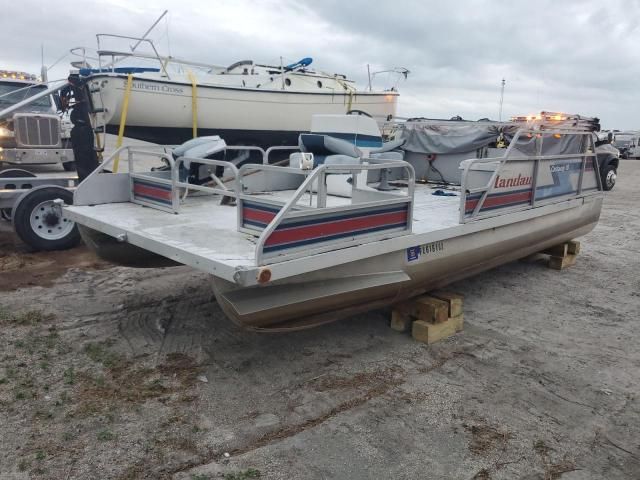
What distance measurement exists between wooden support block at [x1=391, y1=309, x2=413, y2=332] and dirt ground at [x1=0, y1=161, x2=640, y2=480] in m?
0.09

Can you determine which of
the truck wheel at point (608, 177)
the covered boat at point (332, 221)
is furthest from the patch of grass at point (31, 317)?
the truck wheel at point (608, 177)

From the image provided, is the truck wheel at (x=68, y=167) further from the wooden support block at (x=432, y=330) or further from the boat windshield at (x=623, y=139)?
the boat windshield at (x=623, y=139)

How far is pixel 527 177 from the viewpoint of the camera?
5629 mm

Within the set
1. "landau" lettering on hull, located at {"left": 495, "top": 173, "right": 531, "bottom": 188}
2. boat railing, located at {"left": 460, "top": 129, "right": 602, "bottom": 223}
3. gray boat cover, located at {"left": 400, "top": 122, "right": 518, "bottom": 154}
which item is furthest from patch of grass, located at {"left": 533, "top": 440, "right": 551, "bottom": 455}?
gray boat cover, located at {"left": 400, "top": 122, "right": 518, "bottom": 154}

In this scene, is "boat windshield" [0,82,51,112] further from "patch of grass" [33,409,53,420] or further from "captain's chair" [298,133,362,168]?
"patch of grass" [33,409,53,420]

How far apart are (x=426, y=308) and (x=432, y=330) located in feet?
0.70

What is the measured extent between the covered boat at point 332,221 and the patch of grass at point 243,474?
100cm

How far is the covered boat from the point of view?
3.54m

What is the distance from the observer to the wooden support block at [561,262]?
6945 mm

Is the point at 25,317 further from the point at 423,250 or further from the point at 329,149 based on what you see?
the point at 423,250

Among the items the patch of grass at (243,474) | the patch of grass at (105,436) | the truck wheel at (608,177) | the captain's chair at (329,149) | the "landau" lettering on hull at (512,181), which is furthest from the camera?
the truck wheel at (608,177)

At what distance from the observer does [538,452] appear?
9.93ft

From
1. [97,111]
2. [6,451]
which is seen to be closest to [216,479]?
[6,451]

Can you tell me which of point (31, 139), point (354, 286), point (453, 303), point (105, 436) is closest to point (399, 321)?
point (453, 303)
